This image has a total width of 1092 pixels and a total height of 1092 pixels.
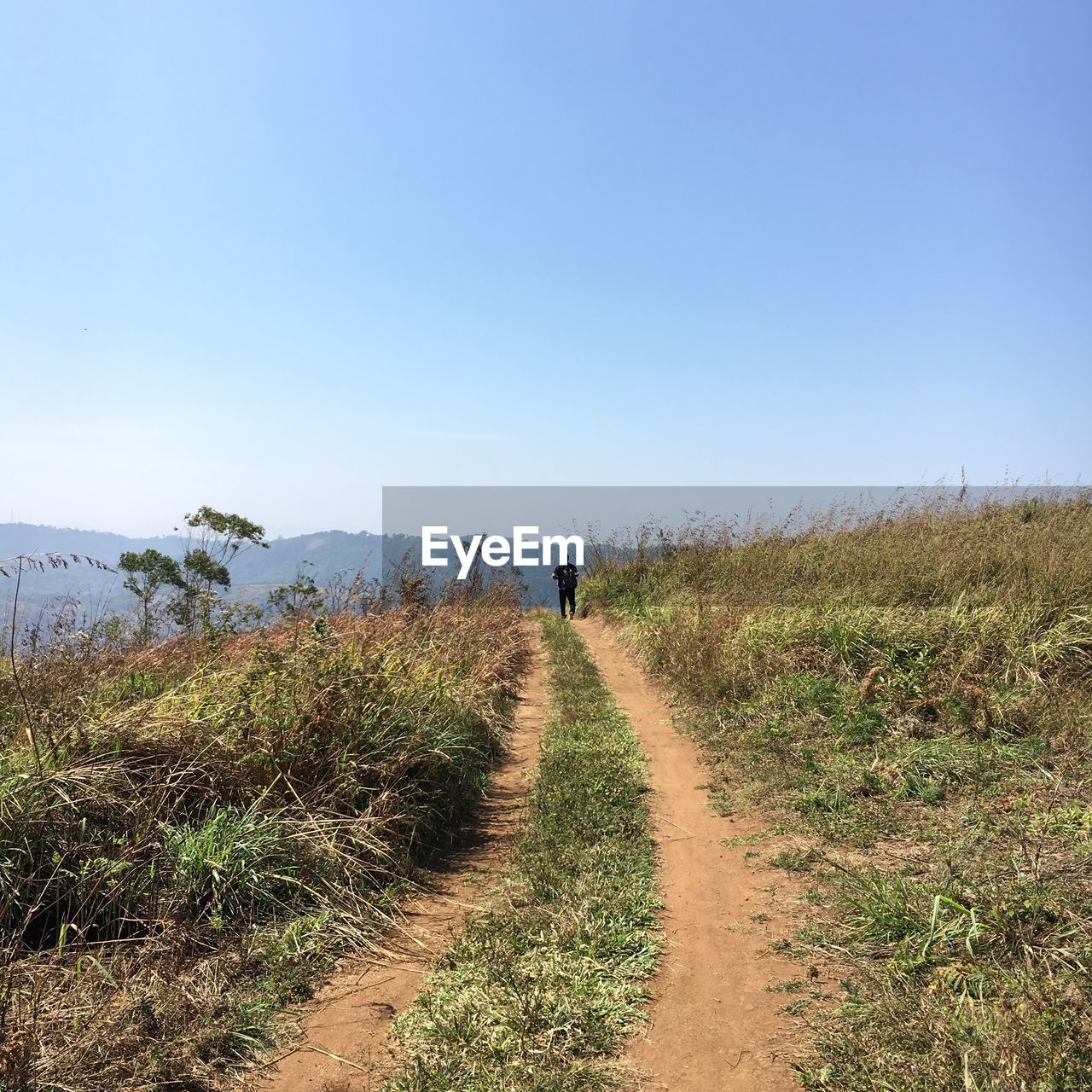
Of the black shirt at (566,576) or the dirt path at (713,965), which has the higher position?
the black shirt at (566,576)

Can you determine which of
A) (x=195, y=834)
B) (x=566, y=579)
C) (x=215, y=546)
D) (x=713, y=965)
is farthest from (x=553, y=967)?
(x=215, y=546)

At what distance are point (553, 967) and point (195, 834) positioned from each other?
2.38m

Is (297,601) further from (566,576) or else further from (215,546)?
(215,546)

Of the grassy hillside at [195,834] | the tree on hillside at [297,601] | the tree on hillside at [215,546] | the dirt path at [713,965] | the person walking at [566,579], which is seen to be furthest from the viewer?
the tree on hillside at [215,546]

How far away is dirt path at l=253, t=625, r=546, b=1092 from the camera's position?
3.06 m

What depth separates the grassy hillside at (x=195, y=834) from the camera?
317 cm

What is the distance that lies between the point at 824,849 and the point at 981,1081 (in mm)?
2474

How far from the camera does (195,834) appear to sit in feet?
14.2

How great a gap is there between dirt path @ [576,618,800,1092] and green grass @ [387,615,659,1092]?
0.48ft

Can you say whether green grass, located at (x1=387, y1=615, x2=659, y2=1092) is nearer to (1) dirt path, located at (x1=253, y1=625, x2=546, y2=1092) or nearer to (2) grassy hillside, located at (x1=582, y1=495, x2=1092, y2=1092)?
(1) dirt path, located at (x1=253, y1=625, x2=546, y2=1092)

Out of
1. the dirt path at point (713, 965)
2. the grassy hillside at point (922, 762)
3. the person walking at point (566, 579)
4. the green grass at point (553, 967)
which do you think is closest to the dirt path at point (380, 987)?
the green grass at point (553, 967)

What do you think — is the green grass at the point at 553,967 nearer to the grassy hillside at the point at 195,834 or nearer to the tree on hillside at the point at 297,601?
the grassy hillside at the point at 195,834

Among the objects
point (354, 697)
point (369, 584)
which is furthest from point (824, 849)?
point (369, 584)

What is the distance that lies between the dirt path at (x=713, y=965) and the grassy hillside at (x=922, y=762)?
22cm
